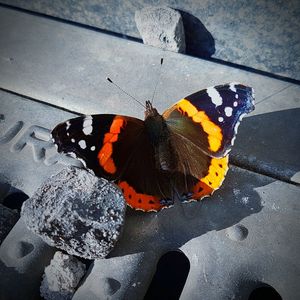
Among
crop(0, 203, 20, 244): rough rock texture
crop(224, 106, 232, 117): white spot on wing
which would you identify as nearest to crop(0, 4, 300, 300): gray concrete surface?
crop(0, 203, 20, 244): rough rock texture

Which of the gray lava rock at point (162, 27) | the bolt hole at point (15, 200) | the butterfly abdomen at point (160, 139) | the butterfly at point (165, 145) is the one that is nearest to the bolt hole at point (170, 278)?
the butterfly at point (165, 145)

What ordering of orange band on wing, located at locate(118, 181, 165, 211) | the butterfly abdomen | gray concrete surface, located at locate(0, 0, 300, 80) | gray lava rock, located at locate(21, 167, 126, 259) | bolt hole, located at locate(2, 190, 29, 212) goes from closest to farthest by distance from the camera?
1. gray lava rock, located at locate(21, 167, 126, 259)
2. orange band on wing, located at locate(118, 181, 165, 211)
3. the butterfly abdomen
4. bolt hole, located at locate(2, 190, 29, 212)
5. gray concrete surface, located at locate(0, 0, 300, 80)

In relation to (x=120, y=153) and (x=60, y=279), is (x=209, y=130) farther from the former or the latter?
(x=60, y=279)

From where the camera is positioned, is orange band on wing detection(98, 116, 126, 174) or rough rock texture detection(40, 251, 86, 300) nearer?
rough rock texture detection(40, 251, 86, 300)

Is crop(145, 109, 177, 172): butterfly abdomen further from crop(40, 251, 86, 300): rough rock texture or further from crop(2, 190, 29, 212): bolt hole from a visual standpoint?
crop(2, 190, 29, 212): bolt hole

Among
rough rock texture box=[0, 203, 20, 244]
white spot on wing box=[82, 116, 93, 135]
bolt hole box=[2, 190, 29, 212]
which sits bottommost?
bolt hole box=[2, 190, 29, 212]

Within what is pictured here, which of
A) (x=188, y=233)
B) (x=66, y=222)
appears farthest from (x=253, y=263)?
(x=66, y=222)

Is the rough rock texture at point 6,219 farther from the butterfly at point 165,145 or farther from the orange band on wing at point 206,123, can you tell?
the orange band on wing at point 206,123
